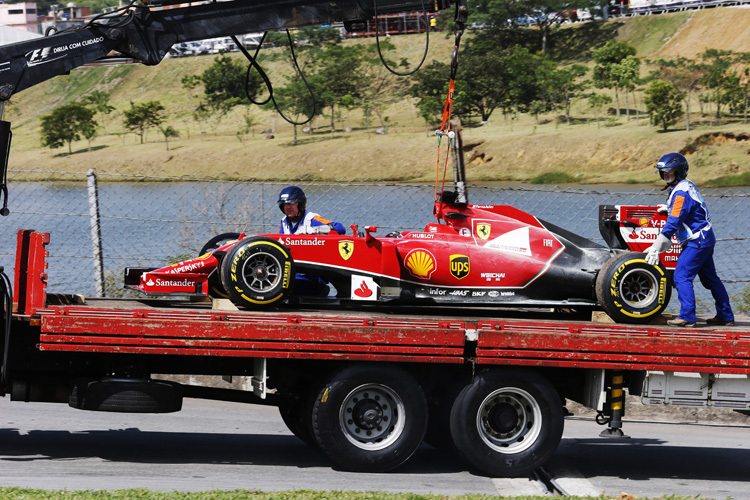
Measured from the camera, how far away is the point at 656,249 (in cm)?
867

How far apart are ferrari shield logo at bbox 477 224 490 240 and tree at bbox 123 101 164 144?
7492 cm

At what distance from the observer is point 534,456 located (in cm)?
796

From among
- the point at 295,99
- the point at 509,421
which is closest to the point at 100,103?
the point at 295,99

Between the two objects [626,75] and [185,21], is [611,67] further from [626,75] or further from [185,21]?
[185,21]

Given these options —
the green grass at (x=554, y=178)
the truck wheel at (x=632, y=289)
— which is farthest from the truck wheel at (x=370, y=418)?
the green grass at (x=554, y=178)

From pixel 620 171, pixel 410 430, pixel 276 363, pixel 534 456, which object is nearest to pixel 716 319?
pixel 534 456

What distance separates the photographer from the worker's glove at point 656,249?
8672 millimetres

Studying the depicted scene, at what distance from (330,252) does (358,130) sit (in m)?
65.6

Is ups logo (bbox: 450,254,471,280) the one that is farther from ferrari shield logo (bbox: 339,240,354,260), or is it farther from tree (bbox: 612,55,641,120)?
tree (bbox: 612,55,641,120)

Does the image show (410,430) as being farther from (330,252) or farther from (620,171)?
(620,171)

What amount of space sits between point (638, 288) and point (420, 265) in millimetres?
1906

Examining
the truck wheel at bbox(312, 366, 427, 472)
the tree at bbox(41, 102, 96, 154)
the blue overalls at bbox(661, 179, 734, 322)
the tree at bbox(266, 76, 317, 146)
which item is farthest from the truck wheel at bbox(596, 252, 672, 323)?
the tree at bbox(41, 102, 96, 154)

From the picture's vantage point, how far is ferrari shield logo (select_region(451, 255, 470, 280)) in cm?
895

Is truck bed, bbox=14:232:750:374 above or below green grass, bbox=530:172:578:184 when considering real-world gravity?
below
